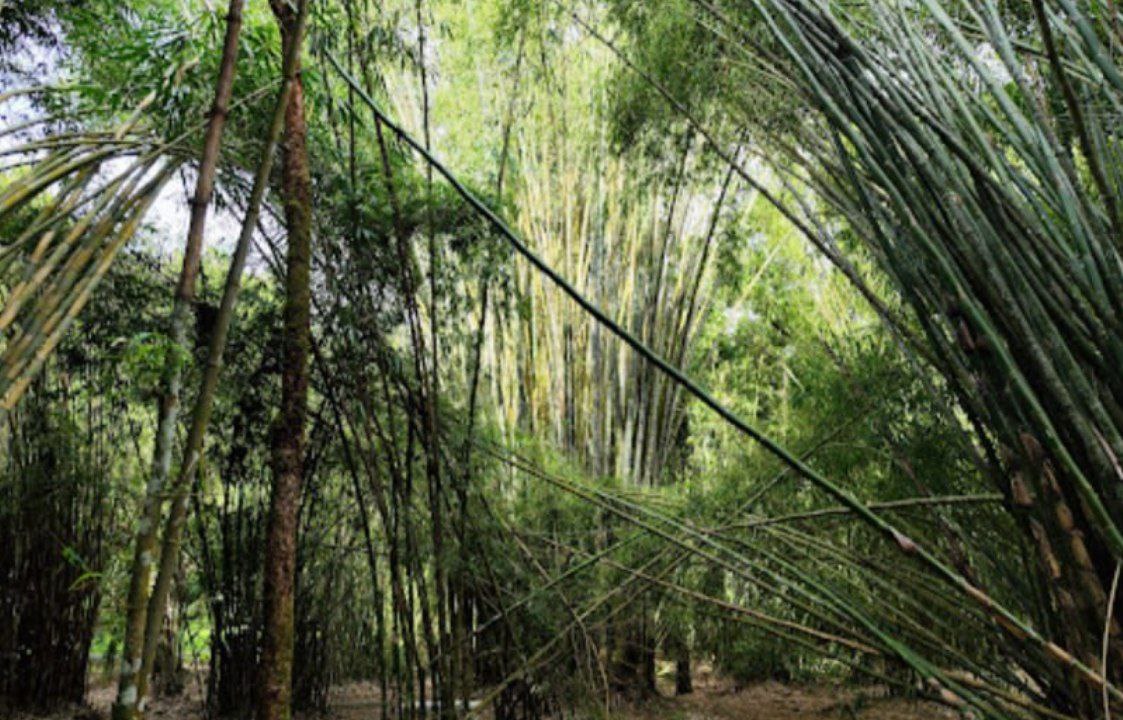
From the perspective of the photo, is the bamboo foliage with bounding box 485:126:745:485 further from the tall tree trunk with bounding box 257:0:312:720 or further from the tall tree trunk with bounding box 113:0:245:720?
the tall tree trunk with bounding box 113:0:245:720

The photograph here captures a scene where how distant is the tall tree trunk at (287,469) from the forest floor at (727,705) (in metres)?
2.67

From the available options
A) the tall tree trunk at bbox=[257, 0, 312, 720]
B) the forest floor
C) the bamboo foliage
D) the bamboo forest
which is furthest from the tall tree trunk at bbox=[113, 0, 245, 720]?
the bamboo foliage

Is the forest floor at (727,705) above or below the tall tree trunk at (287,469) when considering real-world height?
below

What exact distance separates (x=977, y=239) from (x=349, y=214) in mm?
2164

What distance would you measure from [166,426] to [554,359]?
12.2 ft

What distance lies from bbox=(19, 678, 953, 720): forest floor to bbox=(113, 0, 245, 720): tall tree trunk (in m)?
3.20

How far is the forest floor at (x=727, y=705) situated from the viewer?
441cm

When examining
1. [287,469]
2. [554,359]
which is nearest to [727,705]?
[554,359]

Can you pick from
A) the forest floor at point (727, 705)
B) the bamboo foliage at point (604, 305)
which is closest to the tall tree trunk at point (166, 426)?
the forest floor at point (727, 705)

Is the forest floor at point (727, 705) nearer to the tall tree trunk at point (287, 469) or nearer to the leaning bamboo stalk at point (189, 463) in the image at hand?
the tall tree trunk at point (287, 469)

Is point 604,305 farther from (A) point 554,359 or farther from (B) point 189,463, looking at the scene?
(B) point 189,463

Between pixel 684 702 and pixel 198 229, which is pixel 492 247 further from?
pixel 684 702

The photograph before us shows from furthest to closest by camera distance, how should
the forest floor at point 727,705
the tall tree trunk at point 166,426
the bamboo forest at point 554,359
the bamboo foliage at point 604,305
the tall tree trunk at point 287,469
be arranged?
→ the bamboo foliage at point 604,305, the forest floor at point 727,705, the tall tree trunk at point 287,469, the tall tree trunk at point 166,426, the bamboo forest at point 554,359

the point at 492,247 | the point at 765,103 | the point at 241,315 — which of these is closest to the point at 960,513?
the point at 765,103
